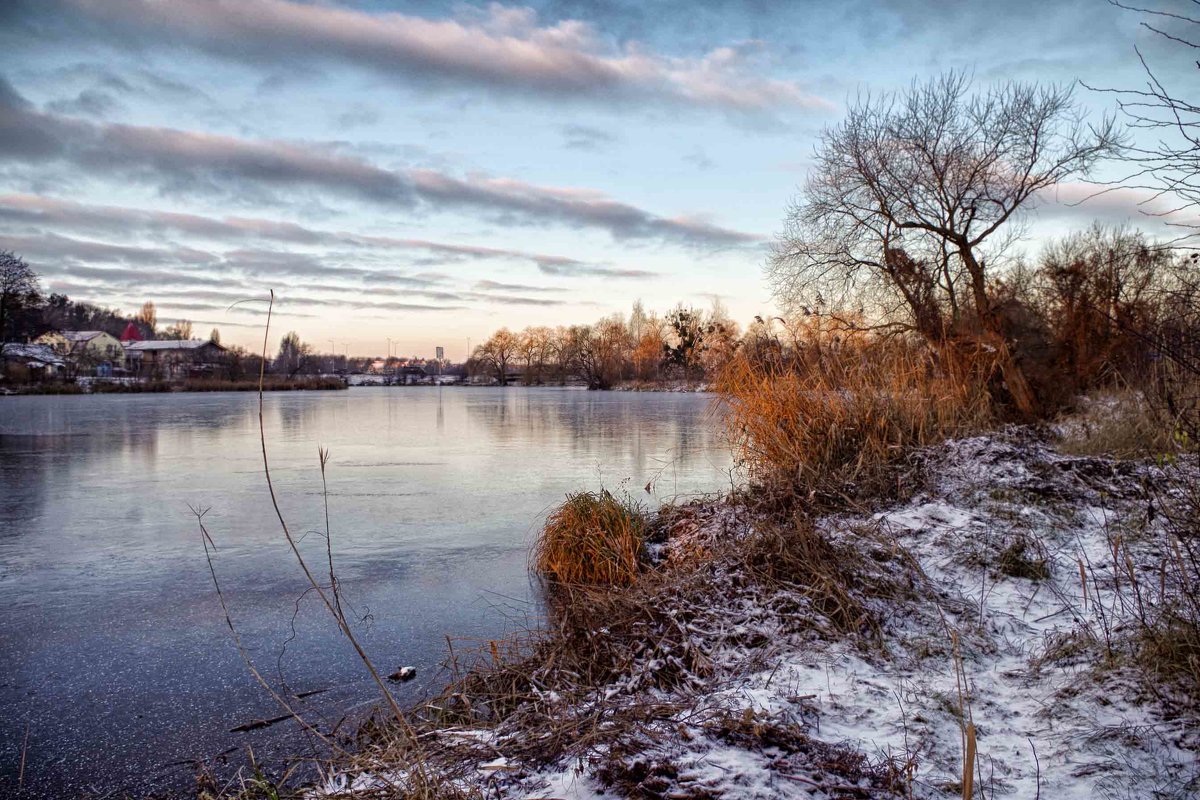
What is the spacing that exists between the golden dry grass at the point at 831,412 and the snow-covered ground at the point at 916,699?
1.46m

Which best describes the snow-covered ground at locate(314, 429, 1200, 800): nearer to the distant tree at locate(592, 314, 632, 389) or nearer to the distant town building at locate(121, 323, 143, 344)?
the distant tree at locate(592, 314, 632, 389)

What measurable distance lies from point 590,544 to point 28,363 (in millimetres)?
61413

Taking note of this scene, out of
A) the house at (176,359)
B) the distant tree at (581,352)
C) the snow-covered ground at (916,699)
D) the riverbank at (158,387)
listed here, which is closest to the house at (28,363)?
the riverbank at (158,387)

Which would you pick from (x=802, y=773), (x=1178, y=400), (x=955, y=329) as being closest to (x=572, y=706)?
(x=802, y=773)

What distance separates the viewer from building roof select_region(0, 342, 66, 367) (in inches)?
1988

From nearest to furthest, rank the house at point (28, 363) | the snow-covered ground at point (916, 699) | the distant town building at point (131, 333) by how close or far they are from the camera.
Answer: the snow-covered ground at point (916, 699) < the house at point (28, 363) < the distant town building at point (131, 333)

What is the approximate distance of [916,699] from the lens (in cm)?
297

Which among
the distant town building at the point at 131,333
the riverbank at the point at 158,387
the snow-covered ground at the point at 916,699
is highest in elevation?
the distant town building at the point at 131,333

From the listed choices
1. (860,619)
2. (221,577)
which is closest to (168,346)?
(221,577)

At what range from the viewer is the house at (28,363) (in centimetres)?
4531

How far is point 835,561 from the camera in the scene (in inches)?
171

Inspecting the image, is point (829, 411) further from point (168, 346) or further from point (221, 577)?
point (168, 346)

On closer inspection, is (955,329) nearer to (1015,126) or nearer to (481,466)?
(1015,126)

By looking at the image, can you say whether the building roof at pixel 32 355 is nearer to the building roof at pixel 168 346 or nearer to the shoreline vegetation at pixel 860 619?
the building roof at pixel 168 346
